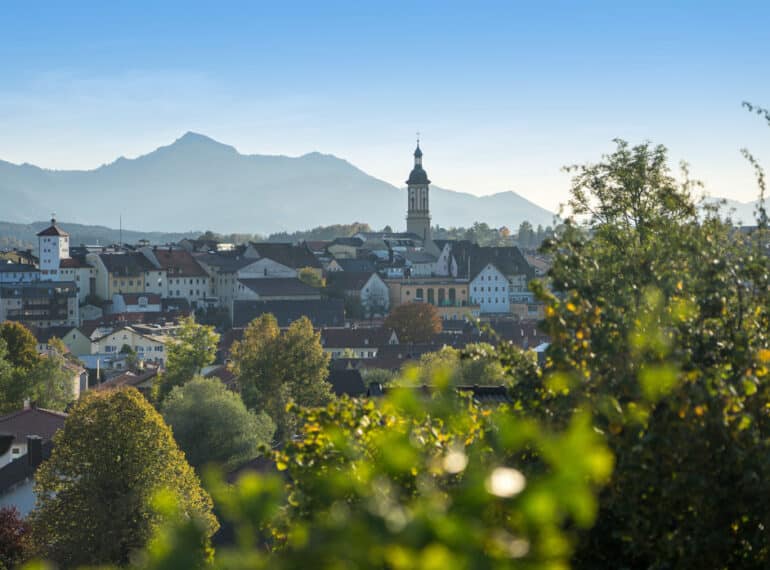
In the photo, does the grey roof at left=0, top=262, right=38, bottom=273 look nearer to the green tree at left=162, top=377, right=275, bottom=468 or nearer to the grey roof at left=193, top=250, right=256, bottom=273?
the grey roof at left=193, top=250, right=256, bottom=273

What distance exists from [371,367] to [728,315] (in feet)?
174

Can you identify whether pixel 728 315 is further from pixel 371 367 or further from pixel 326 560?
pixel 371 367

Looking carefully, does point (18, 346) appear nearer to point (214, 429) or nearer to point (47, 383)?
point (47, 383)

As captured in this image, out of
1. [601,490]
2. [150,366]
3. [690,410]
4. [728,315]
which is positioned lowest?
[150,366]

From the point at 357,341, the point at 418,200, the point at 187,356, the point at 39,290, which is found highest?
the point at 418,200

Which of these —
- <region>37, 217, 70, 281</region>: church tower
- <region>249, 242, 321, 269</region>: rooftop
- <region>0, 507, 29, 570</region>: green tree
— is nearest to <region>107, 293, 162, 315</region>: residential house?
<region>37, 217, 70, 281</region>: church tower

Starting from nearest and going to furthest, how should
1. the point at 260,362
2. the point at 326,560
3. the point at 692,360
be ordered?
the point at 326,560, the point at 692,360, the point at 260,362

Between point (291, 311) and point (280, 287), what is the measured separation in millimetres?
11818

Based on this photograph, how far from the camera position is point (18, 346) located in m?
57.8

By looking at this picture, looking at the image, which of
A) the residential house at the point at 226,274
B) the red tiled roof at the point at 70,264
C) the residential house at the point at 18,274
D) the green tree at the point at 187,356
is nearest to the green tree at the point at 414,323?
the green tree at the point at 187,356

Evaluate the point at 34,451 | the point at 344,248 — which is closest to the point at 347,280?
the point at 344,248

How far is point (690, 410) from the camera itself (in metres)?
6.46

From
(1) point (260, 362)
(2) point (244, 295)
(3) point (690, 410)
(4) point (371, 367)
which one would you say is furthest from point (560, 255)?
(2) point (244, 295)

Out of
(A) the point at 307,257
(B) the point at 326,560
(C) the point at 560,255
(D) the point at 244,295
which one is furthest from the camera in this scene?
(A) the point at 307,257
